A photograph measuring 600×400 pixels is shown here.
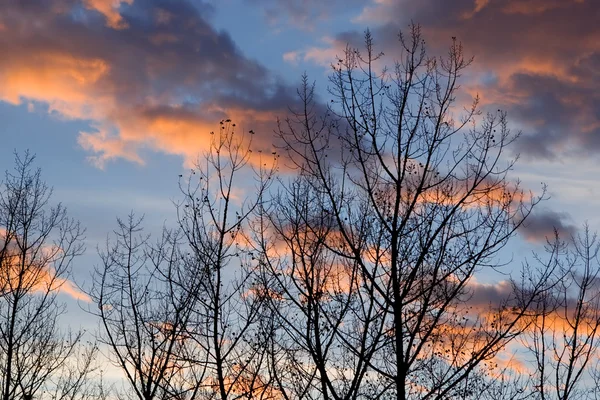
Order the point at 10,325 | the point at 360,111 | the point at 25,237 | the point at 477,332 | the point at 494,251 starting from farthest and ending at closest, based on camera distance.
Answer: the point at 25,237 < the point at 10,325 < the point at 477,332 < the point at 360,111 < the point at 494,251

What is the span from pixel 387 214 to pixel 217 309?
354cm

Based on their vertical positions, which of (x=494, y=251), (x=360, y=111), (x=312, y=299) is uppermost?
(x=360, y=111)

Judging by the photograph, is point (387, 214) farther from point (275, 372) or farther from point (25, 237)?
point (25, 237)

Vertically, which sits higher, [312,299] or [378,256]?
[378,256]

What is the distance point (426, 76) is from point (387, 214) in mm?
2106

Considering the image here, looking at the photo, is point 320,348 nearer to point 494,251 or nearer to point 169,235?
point 494,251

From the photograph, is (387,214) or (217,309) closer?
(387,214)

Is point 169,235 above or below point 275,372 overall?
above

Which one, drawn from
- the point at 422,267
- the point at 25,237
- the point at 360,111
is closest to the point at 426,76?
the point at 360,111

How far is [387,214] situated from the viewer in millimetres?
9242

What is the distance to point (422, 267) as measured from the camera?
907 centimetres

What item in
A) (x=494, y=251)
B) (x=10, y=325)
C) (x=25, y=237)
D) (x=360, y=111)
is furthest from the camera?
(x=25, y=237)

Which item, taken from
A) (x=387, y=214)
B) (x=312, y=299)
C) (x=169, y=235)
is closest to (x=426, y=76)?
(x=387, y=214)

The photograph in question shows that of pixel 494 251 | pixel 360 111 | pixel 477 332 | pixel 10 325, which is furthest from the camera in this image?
pixel 10 325
